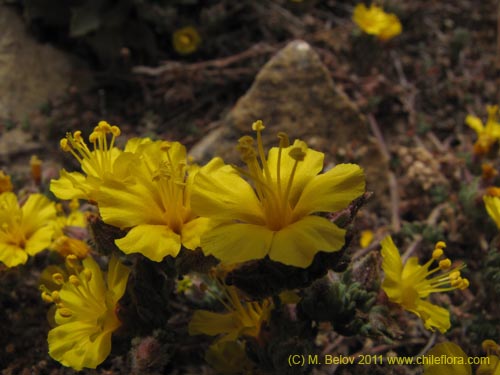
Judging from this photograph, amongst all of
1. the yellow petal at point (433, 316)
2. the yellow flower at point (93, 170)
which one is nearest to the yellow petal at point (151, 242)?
the yellow flower at point (93, 170)

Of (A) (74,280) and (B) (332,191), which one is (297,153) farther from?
(A) (74,280)

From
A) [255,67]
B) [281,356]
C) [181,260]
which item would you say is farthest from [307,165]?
[255,67]

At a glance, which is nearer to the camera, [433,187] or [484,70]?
[433,187]

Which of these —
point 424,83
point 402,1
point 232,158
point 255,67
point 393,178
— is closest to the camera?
point 232,158

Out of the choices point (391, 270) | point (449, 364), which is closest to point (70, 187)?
point (391, 270)

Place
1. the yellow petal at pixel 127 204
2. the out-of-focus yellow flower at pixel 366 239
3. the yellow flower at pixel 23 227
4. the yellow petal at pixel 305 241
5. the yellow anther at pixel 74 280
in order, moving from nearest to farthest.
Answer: the yellow petal at pixel 305 241 < the yellow petal at pixel 127 204 < the yellow anther at pixel 74 280 < the yellow flower at pixel 23 227 < the out-of-focus yellow flower at pixel 366 239

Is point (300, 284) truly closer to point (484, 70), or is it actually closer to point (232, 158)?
point (232, 158)

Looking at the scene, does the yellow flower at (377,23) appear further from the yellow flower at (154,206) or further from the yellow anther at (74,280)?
the yellow anther at (74,280)
